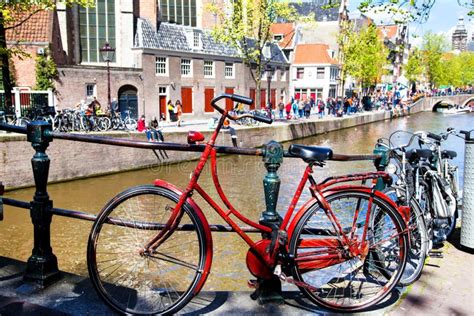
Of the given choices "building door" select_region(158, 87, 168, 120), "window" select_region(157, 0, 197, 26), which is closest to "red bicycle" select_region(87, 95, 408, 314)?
"building door" select_region(158, 87, 168, 120)

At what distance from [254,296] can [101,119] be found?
17.5 meters

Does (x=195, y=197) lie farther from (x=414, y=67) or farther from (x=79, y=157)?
(x=414, y=67)

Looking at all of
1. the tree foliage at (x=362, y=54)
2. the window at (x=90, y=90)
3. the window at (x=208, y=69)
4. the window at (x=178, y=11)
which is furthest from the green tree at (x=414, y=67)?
the window at (x=90, y=90)

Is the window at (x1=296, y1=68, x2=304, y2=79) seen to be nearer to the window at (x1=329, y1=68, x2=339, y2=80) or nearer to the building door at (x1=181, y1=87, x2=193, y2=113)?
the window at (x1=329, y1=68, x2=339, y2=80)

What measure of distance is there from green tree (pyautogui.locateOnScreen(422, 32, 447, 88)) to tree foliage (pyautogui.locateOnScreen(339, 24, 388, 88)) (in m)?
22.4

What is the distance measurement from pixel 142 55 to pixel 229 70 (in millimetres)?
9006

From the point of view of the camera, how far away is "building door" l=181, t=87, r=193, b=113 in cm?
3204

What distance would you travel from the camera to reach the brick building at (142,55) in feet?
85.8

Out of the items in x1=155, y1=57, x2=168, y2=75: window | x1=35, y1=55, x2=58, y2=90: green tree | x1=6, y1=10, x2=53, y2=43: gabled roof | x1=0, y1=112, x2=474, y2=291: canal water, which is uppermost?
x1=6, y1=10, x2=53, y2=43: gabled roof

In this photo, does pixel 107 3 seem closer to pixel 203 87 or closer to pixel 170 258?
pixel 203 87

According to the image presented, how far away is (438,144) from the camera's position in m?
4.34

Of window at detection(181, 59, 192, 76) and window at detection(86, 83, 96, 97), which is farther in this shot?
window at detection(181, 59, 192, 76)

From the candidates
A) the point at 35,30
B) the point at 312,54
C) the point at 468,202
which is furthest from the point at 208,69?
the point at 468,202

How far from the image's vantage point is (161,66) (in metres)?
30.7
